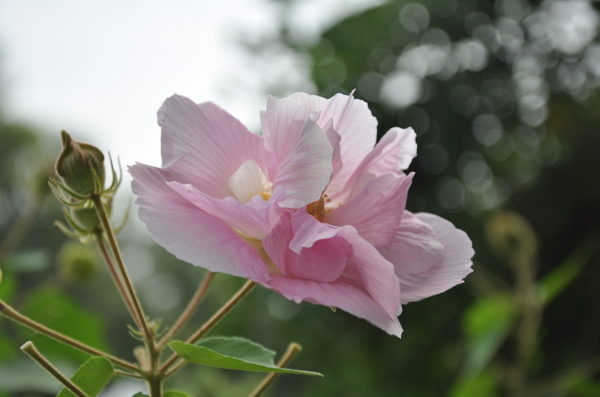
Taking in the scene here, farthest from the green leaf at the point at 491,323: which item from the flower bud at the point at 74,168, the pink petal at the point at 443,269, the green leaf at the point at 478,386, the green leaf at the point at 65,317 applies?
the flower bud at the point at 74,168

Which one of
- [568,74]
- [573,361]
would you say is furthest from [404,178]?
[568,74]

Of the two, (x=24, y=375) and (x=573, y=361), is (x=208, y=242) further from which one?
(x=573, y=361)

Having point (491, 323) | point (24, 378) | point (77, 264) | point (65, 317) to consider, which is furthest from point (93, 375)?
point (491, 323)

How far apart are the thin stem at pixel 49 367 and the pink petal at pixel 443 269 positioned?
0.16 m

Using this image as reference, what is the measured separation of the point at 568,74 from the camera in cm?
328

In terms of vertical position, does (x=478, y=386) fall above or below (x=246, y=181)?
below

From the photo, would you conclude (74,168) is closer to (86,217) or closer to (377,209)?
(86,217)

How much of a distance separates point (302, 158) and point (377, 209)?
2.0 inches

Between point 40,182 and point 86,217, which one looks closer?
point 86,217

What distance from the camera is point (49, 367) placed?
0.28 meters

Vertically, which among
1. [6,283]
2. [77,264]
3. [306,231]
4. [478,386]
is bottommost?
[478,386]

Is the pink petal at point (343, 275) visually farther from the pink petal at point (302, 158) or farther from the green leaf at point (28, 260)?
the green leaf at point (28, 260)

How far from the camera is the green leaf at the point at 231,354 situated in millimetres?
280

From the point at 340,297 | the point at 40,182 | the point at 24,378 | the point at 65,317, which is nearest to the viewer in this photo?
the point at 340,297
